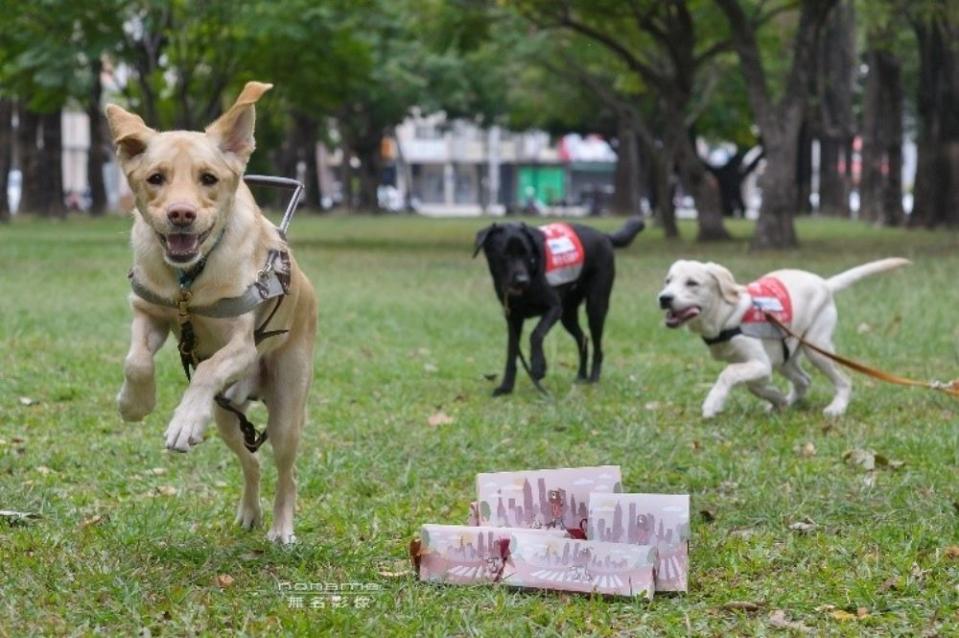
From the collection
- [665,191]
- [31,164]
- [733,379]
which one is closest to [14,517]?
[733,379]

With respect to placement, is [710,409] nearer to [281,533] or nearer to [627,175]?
[281,533]

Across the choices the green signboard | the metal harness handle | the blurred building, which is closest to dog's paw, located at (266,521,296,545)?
the metal harness handle

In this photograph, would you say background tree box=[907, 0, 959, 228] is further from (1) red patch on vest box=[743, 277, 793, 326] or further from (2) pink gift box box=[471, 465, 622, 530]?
(2) pink gift box box=[471, 465, 622, 530]

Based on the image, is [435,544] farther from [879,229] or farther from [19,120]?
[19,120]

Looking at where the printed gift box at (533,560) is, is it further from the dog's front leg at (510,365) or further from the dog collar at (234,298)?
the dog's front leg at (510,365)

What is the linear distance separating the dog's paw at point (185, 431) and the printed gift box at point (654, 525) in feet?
4.12

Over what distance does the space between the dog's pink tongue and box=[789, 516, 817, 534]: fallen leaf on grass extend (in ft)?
8.52

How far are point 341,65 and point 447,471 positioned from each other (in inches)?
912

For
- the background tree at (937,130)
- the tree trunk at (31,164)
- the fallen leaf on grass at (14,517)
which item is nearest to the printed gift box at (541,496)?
the fallen leaf on grass at (14,517)


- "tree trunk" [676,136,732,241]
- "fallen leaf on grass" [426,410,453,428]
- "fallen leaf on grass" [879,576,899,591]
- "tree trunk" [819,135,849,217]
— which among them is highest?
"tree trunk" [819,135,849,217]

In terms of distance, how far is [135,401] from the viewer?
492 cm

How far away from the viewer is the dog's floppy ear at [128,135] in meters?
4.78

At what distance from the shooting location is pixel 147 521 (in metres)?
5.80

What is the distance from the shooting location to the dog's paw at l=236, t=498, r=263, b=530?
231 inches
